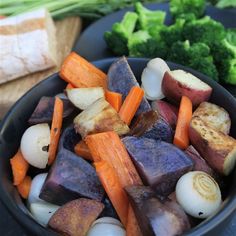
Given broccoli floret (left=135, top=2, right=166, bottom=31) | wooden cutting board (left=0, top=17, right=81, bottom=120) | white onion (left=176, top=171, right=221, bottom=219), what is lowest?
wooden cutting board (left=0, top=17, right=81, bottom=120)

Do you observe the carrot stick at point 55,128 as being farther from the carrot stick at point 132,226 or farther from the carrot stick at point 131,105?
the carrot stick at point 132,226

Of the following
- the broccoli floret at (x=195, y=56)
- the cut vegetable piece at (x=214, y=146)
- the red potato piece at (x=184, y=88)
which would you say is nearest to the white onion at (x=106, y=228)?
the cut vegetable piece at (x=214, y=146)

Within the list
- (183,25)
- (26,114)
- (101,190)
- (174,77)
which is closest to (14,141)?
(26,114)

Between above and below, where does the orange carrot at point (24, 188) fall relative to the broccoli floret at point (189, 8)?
below

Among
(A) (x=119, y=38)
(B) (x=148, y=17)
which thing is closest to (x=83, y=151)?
(A) (x=119, y=38)

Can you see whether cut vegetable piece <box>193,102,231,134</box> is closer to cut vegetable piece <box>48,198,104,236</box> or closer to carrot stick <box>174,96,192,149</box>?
carrot stick <box>174,96,192,149</box>

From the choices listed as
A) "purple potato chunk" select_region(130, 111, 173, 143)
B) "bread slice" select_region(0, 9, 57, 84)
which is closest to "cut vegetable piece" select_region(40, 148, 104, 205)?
"purple potato chunk" select_region(130, 111, 173, 143)
